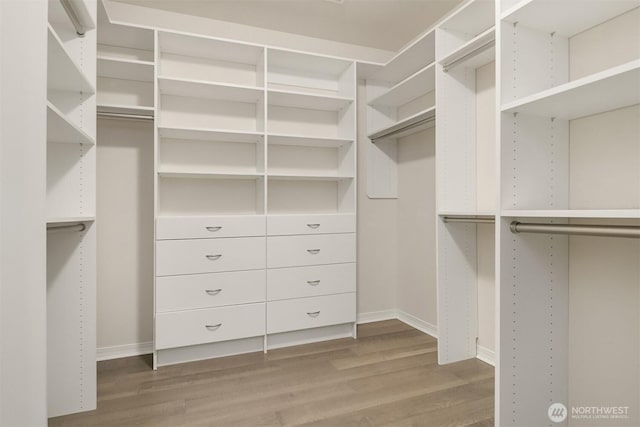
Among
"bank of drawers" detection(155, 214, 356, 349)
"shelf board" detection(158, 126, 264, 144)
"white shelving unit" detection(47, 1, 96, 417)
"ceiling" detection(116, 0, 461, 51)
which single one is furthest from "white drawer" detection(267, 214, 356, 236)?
"ceiling" detection(116, 0, 461, 51)

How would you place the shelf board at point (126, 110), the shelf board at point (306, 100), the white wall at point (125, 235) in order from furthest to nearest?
the shelf board at point (306, 100)
the white wall at point (125, 235)
the shelf board at point (126, 110)

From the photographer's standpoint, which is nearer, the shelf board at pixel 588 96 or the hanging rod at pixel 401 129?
the shelf board at pixel 588 96

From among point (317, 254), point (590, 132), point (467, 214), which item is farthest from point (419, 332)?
point (590, 132)

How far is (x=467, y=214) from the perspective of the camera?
77.1 inches

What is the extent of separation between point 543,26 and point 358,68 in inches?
60.5

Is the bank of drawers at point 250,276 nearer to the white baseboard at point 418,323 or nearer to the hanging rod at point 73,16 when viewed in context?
the white baseboard at point 418,323

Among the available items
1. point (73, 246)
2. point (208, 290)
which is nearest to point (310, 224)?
point (208, 290)

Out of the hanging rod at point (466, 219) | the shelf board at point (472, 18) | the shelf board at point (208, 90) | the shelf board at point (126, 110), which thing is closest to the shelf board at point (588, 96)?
the hanging rod at point (466, 219)

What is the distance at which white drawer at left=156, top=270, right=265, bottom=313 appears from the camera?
219cm

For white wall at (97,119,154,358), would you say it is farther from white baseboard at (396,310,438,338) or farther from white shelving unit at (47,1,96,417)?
white baseboard at (396,310,438,338)

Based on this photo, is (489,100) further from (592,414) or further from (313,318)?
(313,318)

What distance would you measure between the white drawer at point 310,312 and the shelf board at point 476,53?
1776 mm

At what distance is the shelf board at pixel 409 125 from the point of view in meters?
2.35

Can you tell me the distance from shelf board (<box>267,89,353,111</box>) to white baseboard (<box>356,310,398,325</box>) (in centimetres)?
186
